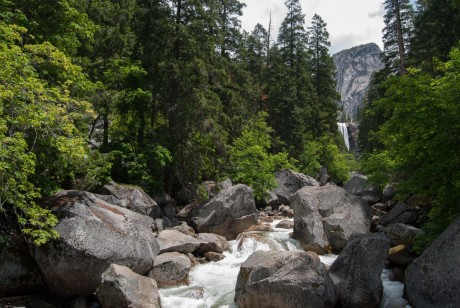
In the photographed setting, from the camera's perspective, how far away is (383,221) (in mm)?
17906

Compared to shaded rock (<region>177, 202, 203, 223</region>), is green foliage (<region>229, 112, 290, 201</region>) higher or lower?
higher

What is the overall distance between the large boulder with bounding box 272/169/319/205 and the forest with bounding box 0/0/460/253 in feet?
8.24

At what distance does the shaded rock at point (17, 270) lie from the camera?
33.9ft

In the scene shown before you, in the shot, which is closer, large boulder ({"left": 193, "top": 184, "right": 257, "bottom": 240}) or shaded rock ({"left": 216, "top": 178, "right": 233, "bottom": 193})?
large boulder ({"left": 193, "top": 184, "right": 257, "bottom": 240})

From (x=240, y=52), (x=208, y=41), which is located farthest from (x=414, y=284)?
(x=240, y=52)

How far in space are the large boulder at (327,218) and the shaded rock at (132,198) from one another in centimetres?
723

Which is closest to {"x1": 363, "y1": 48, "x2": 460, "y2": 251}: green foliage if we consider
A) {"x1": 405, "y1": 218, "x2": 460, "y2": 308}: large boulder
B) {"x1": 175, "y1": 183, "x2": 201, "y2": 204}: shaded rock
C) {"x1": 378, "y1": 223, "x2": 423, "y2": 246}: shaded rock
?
{"x1": 405, "y1": 218, "x2": 460, "y2": 308}: large boulder

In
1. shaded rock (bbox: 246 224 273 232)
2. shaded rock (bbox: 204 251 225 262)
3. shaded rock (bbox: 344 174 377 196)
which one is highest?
shaded rock (bbox: 344 174 377 196)

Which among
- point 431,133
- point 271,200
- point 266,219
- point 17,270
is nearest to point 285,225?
point 266,219

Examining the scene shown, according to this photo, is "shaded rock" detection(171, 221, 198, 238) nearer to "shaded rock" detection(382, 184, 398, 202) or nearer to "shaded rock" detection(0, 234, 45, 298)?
"shaded rock" detection(0, 234, 45, 298)

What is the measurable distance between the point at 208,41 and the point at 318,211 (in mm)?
11951

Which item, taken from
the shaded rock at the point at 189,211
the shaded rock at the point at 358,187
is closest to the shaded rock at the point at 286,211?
the shaded rock at the point at 358,187

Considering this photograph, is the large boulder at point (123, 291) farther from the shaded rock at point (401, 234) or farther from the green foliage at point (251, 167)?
the green foliage at point (251, 167)

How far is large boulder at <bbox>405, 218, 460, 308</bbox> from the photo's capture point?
29.7 feet
